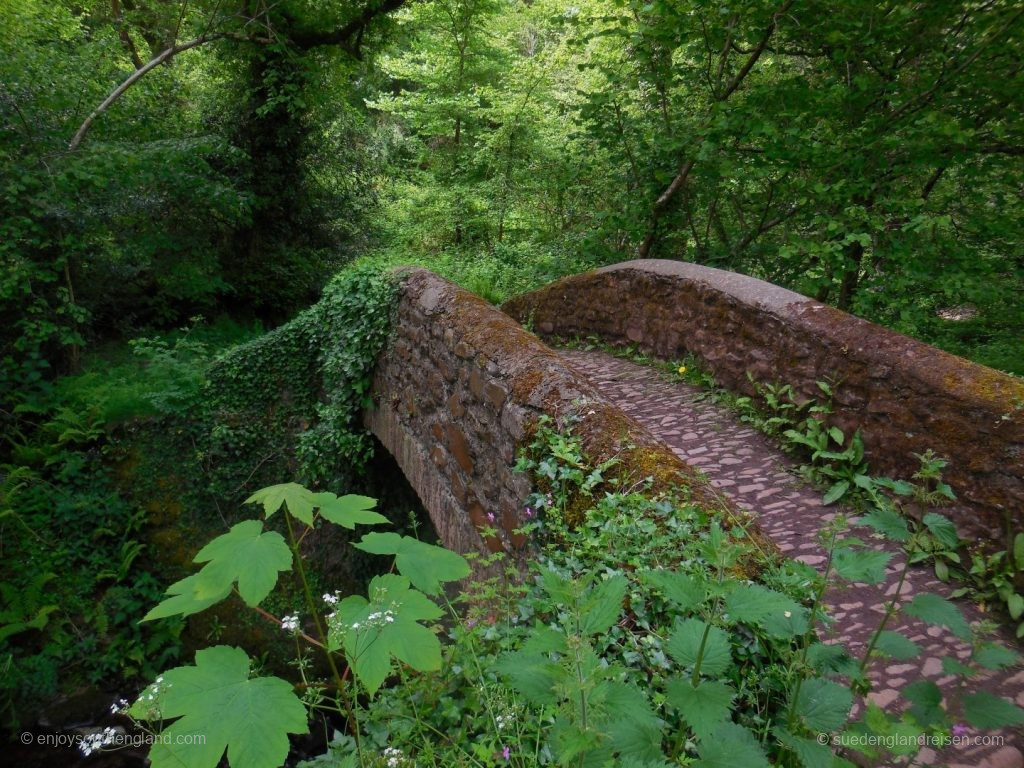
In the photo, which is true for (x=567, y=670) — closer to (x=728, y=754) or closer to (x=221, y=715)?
(x=728, y=754)

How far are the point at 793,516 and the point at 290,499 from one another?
2.86 m

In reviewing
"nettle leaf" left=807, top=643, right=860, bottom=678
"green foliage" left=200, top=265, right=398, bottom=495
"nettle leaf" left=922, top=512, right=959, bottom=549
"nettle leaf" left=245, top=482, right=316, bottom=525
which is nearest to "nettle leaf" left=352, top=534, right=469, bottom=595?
"nettle leaf" left=245, top=482, right=316, bottom=525

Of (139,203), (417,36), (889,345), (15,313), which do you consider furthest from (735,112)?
(417,36)

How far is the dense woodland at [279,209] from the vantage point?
5.14 metres

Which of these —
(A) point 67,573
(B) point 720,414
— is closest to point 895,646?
(B) point 720,414

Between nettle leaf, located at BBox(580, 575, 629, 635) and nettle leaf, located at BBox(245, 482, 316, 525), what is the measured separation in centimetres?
65

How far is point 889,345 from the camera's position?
3326mm

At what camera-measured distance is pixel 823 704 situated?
1280mm

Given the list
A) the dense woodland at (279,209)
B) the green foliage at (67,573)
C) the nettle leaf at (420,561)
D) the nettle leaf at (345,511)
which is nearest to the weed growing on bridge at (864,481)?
the nettle leaf at (420,561)

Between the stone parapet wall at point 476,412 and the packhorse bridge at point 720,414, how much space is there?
0.01 metres

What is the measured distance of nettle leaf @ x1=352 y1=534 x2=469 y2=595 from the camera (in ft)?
4.66

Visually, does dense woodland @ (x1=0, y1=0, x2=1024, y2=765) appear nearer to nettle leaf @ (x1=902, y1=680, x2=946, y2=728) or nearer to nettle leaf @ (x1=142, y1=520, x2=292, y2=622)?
nettle leaf @ (x1=902, y1=680, x2=946, y2=728)

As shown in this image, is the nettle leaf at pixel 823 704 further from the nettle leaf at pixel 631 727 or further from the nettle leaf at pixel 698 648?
the nettle leaf at pixel 631 727

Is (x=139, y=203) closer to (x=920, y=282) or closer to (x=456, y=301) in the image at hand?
(x=456, y=301)
